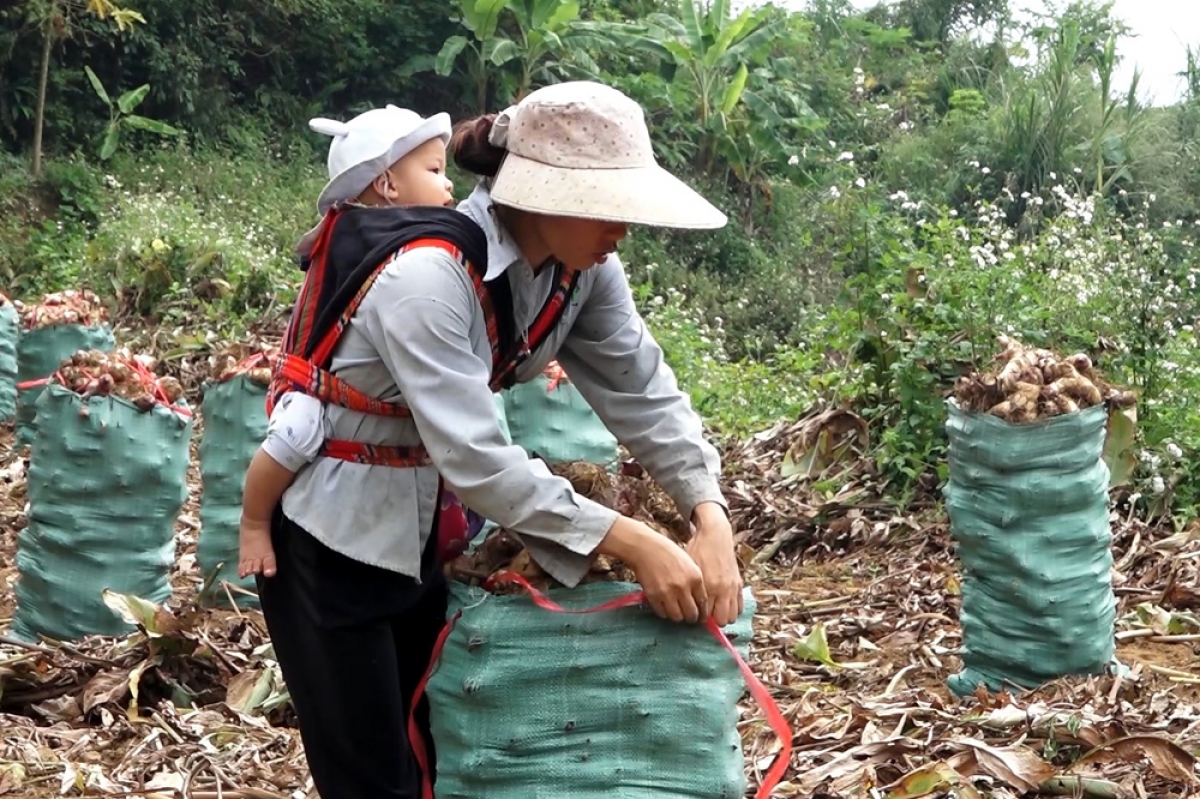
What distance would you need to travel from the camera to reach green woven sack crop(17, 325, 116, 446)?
28.1 ft

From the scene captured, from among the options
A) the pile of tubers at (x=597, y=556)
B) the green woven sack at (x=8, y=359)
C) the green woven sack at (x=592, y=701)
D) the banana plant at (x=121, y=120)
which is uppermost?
the pile of tubers at (x=597, y=556)

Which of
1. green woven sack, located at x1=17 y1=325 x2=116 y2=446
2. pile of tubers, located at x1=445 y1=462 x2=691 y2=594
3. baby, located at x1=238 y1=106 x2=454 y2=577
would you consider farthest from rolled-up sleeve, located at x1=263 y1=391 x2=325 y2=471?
green woven sack, located at x1=17 y1=325 x2=116 y2=446

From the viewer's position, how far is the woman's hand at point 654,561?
2025mm

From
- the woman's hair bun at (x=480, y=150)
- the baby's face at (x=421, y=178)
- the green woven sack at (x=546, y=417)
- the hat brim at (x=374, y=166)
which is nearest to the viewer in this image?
the woman's hair bun at (x=480, y=150)

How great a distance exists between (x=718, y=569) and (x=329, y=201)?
1.01 m

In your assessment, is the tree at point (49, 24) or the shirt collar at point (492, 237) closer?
the shirt collar at point (492, 237)

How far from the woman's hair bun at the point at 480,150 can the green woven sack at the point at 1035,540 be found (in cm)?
210

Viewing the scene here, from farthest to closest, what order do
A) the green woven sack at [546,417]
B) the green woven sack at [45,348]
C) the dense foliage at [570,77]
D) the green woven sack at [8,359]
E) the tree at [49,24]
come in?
the tree at [49,24]
the dense foliage at [570,77]
the green woven sack at [8,359]
the green woven sack at [45,348]
the green woven sack at [546,417]

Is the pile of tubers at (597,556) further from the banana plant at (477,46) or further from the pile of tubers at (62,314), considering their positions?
the banana plant at (477,46)

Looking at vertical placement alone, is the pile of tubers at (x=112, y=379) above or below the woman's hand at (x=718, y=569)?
below

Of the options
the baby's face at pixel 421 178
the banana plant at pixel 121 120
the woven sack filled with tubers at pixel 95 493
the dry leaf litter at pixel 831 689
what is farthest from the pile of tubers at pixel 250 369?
the banana plant at pixel 121 120

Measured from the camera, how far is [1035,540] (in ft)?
13.0

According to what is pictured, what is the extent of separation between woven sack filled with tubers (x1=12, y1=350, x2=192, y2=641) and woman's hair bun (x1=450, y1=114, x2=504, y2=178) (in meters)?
3.02

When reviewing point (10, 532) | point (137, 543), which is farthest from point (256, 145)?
point (137, 543)
